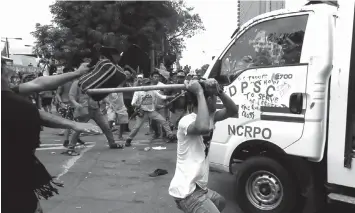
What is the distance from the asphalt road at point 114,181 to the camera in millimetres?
4387

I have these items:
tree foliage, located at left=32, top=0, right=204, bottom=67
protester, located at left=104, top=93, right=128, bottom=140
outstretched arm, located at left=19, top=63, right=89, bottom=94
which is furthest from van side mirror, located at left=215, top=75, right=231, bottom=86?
tree foliage, located at left=32, top=0, right=204, bottom=67

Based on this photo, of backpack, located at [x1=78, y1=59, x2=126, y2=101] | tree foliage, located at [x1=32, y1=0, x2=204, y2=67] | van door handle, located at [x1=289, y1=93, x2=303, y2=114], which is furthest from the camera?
tree foliage, located at [x1=32, y1=0, x2=204, y2=67]

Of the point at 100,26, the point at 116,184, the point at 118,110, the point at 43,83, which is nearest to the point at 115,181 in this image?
the point at 116,184

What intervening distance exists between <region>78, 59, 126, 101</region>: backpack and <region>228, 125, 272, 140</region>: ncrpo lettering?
198cm

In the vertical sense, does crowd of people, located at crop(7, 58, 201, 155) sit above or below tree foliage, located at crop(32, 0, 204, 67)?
below

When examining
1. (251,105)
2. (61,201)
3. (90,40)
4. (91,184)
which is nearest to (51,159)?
(91,184)

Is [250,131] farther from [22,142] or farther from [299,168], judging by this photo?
[22,142]

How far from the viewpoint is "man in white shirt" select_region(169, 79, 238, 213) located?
2531 mm

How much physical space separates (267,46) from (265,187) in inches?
63.0

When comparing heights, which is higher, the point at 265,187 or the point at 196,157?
the point at 196,157

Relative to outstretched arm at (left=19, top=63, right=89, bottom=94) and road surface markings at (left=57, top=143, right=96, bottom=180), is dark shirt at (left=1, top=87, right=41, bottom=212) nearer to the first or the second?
outstretched arm at (left=19, top=63, right=89, bottom=94)

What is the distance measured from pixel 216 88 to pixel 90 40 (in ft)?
61.3

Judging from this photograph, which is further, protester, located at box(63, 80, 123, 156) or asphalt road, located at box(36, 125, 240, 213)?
protester, located at box(63, 80, 123, 156)

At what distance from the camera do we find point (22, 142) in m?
1.94
